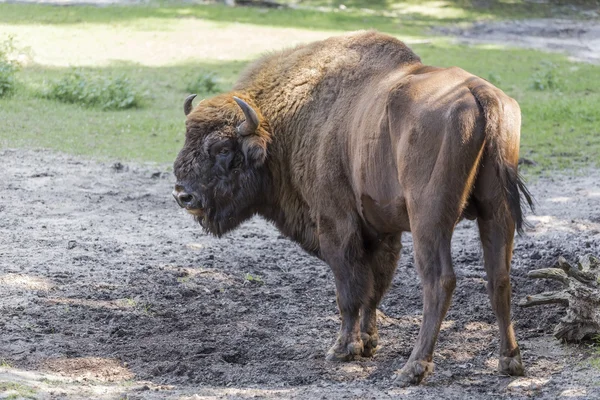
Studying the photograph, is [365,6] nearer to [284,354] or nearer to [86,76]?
[86,76]

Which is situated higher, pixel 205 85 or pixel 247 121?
pixel 247 121

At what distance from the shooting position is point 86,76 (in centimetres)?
1421

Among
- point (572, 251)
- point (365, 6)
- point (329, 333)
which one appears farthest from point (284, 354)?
point (365, 6)

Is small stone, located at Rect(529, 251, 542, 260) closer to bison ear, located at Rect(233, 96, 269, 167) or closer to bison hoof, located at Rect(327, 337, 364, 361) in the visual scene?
bison hoof, located at Rect(327, 337, 364, 361)

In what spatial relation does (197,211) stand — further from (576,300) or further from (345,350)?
(576,300)

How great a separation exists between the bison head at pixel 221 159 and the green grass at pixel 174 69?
4860mm

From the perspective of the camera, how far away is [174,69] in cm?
1623

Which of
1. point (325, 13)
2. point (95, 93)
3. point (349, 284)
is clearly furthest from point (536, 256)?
point (325, 13)

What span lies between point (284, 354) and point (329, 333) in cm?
54

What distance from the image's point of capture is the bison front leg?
5.80 metres

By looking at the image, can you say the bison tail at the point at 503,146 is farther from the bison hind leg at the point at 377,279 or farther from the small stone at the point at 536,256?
the small stone at the point at 536,256

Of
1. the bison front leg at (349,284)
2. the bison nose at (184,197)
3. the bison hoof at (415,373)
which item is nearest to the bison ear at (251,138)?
the bison nose at (184,197)

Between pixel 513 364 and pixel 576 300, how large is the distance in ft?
2.39

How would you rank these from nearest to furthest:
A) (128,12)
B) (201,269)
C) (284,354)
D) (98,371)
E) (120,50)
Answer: (98,371), (284,354), (201,269), (120,50), (128,12)
